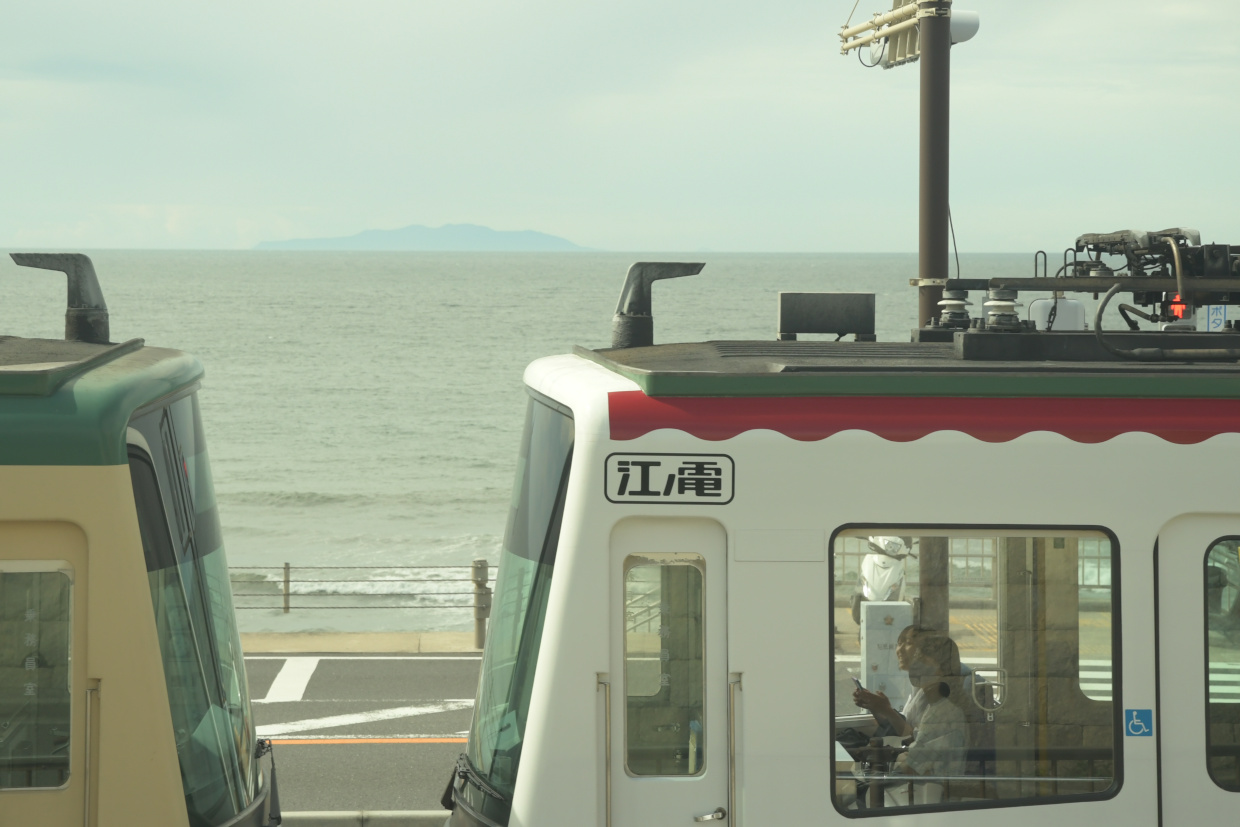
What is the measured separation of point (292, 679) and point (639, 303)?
10983mm

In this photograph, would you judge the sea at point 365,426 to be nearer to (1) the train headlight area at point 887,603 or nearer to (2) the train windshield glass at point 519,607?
(2) the train windshield glass at point 519,607

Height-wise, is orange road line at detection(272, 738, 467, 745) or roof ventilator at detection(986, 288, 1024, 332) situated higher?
roof ventilator at detection(986, 288, 1024, 332)

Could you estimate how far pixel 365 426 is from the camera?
65.8 metres

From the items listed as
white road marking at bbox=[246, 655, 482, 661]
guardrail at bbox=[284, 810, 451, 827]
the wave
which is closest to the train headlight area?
guardrail at bbox=[284, 810, 451, 827]

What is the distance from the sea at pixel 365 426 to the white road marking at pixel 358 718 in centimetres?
299

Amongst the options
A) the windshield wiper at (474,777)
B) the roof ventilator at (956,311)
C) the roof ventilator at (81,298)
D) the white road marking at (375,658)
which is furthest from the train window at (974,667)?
the white road marking at (375,658)

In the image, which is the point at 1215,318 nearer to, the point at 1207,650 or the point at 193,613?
the point at 1207,650

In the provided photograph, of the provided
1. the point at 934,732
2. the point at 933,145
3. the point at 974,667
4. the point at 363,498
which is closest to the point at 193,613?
the point at 934,732

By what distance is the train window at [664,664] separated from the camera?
4.30m

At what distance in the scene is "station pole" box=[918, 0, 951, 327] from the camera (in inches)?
413

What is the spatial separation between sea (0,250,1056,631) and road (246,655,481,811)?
175 centimetres

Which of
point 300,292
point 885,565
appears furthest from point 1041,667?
point 300,292

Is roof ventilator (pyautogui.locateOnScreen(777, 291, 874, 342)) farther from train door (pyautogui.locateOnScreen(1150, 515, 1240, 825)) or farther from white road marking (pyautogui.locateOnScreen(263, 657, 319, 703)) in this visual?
white road marking (pyautogui.locateOnScreen(263, 657, 319, 703))

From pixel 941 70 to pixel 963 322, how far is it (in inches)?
188
